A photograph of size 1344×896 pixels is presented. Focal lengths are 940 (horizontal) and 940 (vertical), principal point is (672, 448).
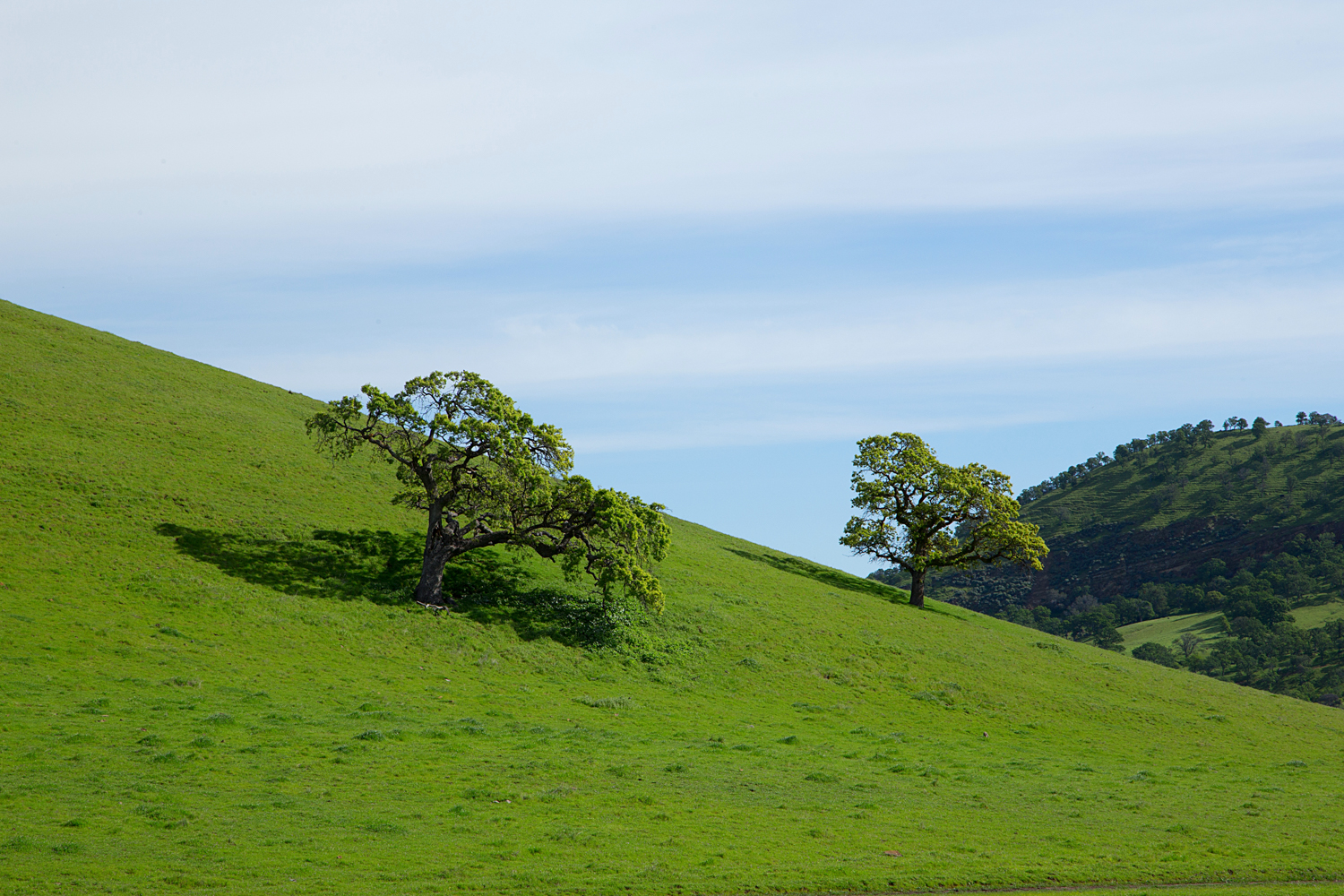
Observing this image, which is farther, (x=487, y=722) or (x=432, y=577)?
(x=432, y=577)

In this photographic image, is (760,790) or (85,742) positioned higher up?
(760,790)

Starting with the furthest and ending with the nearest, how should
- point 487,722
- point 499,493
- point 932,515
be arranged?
point 932,515
point 499,493
point 487,722

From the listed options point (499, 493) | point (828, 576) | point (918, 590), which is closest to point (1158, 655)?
point (918, 590)

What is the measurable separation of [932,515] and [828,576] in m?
10.3

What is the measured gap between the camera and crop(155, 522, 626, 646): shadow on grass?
156 feet

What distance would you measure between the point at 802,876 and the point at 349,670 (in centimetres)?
2427

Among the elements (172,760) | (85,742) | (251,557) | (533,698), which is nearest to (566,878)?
(172,760)

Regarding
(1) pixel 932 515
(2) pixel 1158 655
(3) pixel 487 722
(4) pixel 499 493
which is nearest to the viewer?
(3) pixel 487 722

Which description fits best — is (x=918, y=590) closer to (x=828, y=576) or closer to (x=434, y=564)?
(x=828, y=576)

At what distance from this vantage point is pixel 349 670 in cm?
4038

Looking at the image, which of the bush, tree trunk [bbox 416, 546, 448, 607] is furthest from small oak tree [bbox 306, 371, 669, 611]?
the bush

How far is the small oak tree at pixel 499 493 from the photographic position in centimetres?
4762

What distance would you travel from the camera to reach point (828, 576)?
78.8m

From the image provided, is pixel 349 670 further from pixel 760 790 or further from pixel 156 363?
pixel 156 363
